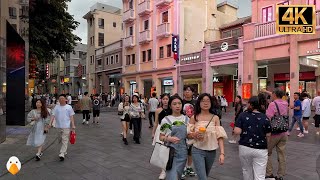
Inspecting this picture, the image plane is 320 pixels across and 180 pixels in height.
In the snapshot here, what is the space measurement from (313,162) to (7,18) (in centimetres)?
1114

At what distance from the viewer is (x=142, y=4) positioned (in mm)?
36781

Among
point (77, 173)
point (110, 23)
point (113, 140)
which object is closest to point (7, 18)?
point (113, 140)

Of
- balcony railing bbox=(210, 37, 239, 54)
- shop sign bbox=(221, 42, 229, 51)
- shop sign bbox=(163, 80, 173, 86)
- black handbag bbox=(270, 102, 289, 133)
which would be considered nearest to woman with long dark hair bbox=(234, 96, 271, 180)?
black handbag bbox=(270, 102, 289, 133)

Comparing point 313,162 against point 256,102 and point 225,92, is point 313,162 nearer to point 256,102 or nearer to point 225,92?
point 256,102

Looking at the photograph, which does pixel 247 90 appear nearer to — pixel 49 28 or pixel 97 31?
pixel 49 28

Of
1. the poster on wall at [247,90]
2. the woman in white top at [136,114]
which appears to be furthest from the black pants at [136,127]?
the poster on wall at [247,90]

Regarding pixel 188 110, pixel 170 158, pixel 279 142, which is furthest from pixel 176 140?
pixel 279 142

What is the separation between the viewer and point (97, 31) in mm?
48906

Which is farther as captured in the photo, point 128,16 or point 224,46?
point 128,16

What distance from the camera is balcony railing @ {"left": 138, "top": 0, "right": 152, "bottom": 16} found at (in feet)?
117

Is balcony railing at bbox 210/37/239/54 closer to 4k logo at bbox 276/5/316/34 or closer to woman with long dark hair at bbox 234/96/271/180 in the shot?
4k logo at bbox 276/5/316/34

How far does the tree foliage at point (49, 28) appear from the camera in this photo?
66.2ft

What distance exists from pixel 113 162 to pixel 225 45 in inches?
739

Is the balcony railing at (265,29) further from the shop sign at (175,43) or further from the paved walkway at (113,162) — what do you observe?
the paved walkway at (113,162)
